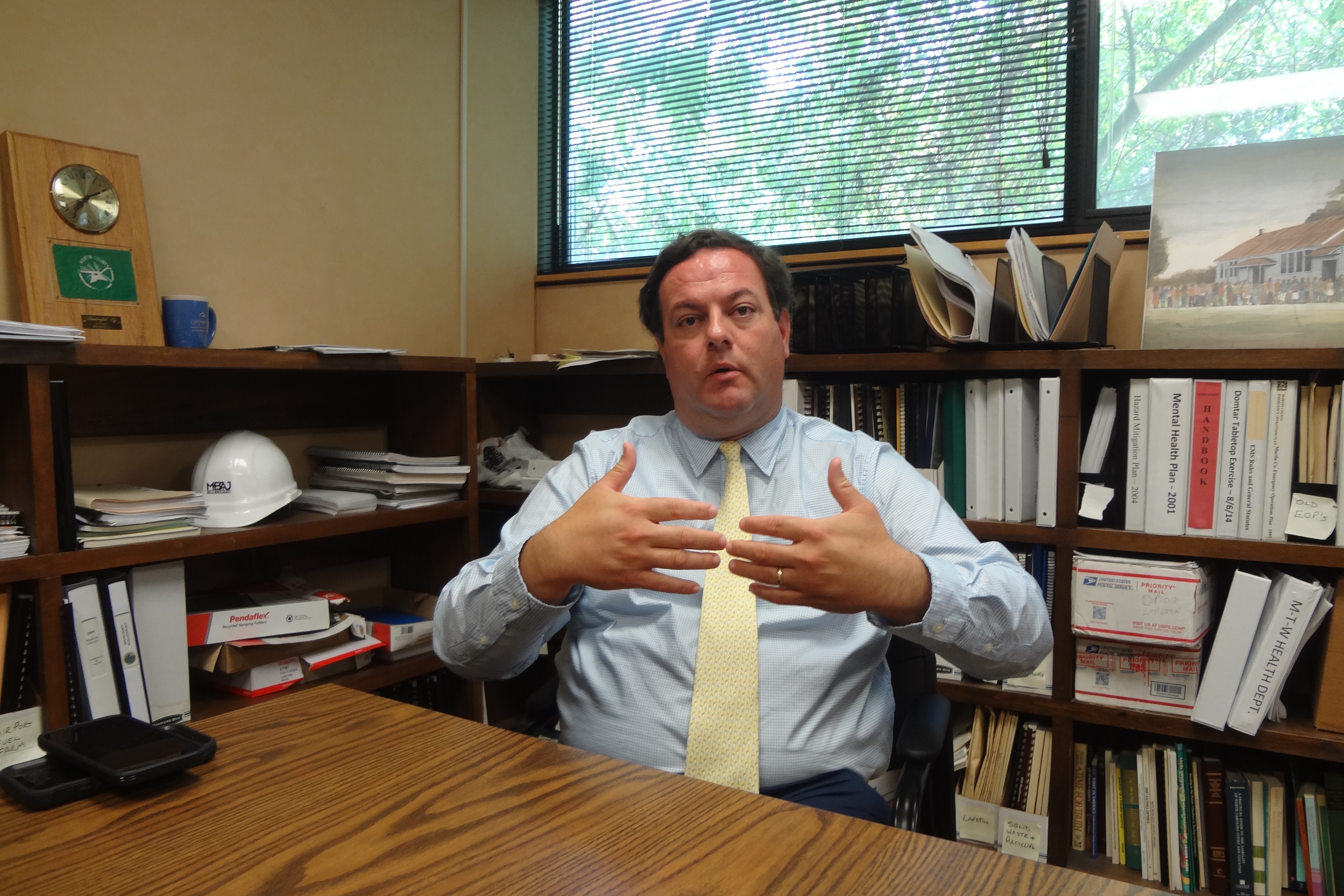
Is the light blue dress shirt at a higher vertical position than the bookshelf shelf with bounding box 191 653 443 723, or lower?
higher

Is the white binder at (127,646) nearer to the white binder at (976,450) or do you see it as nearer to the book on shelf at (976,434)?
the book on shelf at (976,434)

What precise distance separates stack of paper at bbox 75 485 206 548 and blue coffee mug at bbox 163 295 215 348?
1.08 ft

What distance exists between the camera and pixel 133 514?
165cm

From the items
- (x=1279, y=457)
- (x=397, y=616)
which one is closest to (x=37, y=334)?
(x=397, y=616)

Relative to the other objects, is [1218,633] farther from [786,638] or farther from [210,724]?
[210,724]

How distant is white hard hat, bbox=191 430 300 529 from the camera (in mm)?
1828

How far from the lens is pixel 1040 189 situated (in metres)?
2.28

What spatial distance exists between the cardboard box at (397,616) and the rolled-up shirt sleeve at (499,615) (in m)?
Answer: 0.61

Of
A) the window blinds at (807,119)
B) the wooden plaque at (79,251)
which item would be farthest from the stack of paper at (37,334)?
the window blinds at (807,119)

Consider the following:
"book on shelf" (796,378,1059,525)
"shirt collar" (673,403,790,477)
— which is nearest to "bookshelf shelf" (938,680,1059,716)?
"book on shelf" (796,378,1059,525)

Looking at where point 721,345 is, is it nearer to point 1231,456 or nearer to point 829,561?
point 829,561

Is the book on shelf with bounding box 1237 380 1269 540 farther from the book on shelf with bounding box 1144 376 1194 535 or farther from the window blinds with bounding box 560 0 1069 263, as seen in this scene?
the window blinds with bounding box 560 0 1069 263

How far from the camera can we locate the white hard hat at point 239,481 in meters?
1.83

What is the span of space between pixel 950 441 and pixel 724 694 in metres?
0.99
